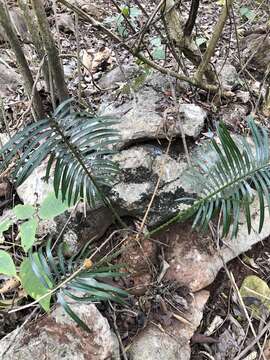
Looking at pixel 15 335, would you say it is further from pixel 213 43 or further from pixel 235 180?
pixel 213 43

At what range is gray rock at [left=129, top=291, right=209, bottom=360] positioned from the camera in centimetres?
144

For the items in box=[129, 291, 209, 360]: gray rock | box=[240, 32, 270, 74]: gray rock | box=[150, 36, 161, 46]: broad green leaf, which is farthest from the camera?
box=[240, 32, 270, 74]: gray rock

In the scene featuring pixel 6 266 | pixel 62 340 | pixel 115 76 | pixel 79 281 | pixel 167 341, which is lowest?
pixel 167 341

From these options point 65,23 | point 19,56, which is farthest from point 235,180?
Result: point 65,23

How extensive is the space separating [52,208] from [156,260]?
0.54 metres

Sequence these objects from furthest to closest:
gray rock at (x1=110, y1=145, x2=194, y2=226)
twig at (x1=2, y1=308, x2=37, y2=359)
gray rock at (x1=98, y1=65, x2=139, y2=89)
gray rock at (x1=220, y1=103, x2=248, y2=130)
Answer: gray rock at (x1=98, y1=65, x2=139, y2=89)
gray rock at (x1=220, y1=103, x2=248, y2=130)
gray rock at (x1=110, y1=145, x2=194, y2=226)
twig at (x1=2, y1=308, x2=37, y2=359)

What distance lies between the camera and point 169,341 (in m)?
1.48

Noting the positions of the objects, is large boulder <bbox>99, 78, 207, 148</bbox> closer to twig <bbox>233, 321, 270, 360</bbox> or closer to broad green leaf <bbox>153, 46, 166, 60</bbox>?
broad green leaf <bbox>153, 46, 166, 60</bbox>

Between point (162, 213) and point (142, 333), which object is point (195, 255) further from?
point (142, 333)

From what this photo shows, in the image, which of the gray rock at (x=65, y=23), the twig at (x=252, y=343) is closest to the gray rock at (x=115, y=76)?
the gray rock at (x=65, y=23)

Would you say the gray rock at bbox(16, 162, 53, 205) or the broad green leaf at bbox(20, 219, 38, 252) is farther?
the gray rock at bbox(16, 162, 53, 205)

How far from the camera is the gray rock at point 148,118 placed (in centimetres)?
173

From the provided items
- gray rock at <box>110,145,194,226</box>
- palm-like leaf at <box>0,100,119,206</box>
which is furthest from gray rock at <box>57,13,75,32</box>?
palm-like leaf at <box>0,100,119,206</box>

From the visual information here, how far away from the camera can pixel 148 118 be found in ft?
5.82
